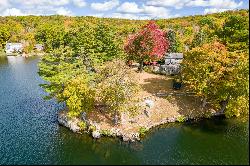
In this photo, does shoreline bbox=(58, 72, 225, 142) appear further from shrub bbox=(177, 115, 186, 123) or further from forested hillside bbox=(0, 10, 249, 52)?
forested hillside bbox=(0, 10, 249, 52)

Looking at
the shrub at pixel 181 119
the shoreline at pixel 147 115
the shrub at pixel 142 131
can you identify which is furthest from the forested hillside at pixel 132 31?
the shrub at pixel 142 131

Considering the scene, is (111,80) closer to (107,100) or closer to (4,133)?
(107,100)

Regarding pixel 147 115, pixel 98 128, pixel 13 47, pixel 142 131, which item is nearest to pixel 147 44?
pixel 147 115

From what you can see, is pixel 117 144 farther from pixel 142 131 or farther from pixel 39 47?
pixel 39 47

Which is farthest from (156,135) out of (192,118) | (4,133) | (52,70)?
(4,133)

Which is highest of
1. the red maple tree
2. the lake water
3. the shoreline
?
the red maple tree

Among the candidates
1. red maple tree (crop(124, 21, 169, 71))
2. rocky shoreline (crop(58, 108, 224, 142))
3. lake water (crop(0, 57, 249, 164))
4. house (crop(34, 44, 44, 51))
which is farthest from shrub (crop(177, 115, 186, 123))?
house (crop(34, 44, 44, 51))

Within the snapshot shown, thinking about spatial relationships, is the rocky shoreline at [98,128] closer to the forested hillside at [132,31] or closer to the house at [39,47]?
the forested hillside at [132,31]
